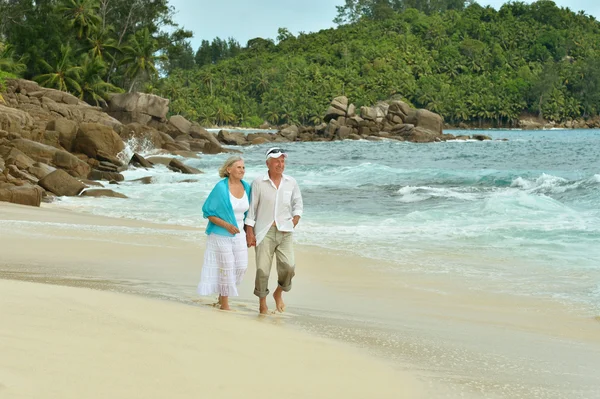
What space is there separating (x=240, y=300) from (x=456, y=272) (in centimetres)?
343

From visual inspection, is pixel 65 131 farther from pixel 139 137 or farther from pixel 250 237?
pixel 250 237

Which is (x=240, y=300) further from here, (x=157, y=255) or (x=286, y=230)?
(x=157, y=255)

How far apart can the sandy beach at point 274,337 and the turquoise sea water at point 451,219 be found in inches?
45.6

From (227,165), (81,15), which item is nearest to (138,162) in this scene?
(81,15)

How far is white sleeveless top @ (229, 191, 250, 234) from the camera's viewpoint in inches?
261

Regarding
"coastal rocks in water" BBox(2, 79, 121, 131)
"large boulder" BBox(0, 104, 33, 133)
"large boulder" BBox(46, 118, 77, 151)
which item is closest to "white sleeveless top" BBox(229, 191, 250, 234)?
"large boulder" BBox(0, 104, 33, 133)

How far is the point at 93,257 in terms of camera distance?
9148 mm

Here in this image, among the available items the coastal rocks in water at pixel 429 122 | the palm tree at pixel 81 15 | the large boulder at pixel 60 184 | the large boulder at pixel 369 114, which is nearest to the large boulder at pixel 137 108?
the palm tree at pixel 81 15

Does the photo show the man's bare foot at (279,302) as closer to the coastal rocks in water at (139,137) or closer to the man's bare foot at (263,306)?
the man's bare foot at (263,306)

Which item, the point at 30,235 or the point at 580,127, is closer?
the point at 30,235

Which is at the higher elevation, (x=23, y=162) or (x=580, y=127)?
(x=580, y=127)

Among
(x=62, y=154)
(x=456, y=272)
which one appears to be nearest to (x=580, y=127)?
(x=62, y=154)

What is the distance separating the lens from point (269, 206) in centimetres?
674

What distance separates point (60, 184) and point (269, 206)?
45.2 ft
